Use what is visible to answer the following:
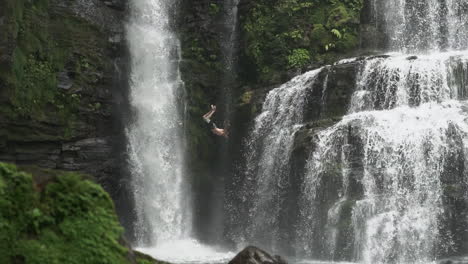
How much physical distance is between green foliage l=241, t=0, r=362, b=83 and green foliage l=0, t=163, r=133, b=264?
16.5 m

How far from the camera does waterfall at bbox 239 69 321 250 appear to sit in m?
19.4

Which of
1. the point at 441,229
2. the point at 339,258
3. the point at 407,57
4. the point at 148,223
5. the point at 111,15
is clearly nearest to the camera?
the point at 441,229

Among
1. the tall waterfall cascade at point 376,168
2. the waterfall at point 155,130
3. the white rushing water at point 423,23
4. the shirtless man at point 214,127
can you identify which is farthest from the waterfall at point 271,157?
the white rushing water at point 423,23

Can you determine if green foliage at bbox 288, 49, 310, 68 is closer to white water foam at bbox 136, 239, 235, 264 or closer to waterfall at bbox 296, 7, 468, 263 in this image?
waterfall at bbox 296, 7, 468, 263

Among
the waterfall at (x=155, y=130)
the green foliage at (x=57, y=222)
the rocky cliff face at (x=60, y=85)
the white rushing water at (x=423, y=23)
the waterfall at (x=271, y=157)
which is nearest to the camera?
the green foliage at (x=57, y=222)

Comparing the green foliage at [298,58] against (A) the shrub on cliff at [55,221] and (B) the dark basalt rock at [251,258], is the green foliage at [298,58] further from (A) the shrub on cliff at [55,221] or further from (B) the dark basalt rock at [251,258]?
(A) the shrub on cliff at [55,221]

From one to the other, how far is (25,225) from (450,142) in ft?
41.7

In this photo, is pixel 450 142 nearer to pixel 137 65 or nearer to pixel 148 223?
pixel 148 223

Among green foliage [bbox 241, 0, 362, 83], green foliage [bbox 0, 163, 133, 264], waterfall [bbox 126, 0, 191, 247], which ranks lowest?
green foliage [bbox 0, 163, 133, 264]

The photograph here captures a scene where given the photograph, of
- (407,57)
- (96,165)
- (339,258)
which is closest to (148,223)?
(96,165)

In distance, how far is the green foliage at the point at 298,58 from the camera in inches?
922

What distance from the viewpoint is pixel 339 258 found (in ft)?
54.9

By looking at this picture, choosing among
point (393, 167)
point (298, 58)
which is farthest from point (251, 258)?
point (298, 58)

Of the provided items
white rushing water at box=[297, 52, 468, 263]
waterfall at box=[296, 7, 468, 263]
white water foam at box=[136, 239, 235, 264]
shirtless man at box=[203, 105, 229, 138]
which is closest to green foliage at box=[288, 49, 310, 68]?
shirtless man at box=[203, 105, 229, 138]
